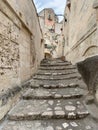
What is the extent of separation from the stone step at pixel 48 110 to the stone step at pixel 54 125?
3.0 inches

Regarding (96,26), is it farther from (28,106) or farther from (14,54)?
(28,106)

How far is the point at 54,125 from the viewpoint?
1.86 meters

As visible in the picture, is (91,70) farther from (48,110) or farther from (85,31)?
(85,31)

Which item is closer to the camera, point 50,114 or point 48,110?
point 50,114

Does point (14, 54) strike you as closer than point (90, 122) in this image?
No

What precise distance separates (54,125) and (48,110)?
14.5 inches

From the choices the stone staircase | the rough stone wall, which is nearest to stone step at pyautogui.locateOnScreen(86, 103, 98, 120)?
the stone staircase

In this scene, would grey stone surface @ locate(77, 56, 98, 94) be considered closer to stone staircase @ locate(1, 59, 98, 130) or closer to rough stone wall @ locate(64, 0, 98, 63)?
rough stone wall @ locate(64, 0, 98, 63)

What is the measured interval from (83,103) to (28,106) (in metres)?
0.99

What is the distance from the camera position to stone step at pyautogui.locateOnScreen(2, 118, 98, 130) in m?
1.77

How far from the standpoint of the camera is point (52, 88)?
345 cm

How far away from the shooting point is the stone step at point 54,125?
1.77 m

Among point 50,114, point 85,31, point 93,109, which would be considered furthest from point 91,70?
point 85,31

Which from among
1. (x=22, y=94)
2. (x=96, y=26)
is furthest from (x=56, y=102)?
(x=96, y=26)
